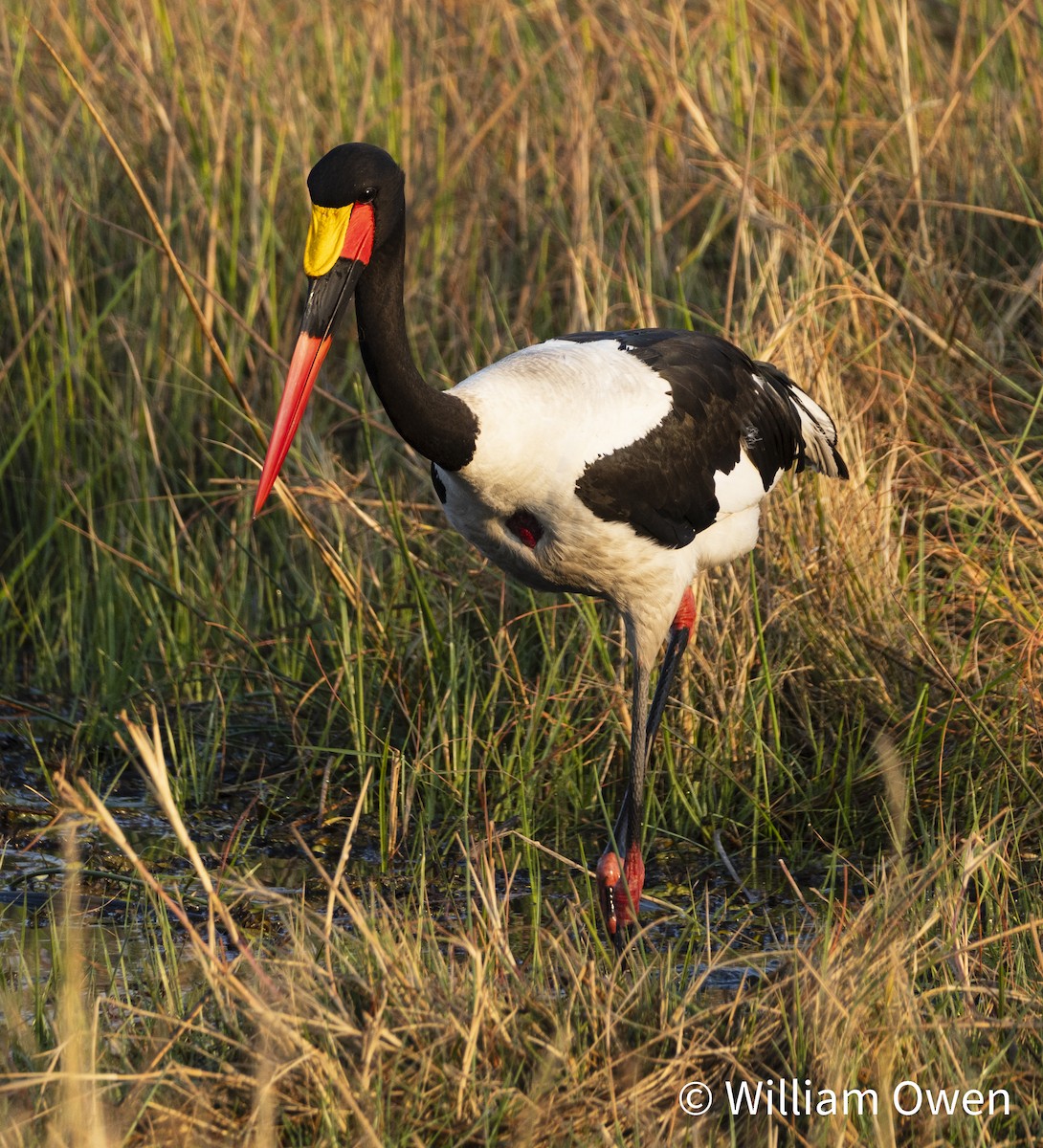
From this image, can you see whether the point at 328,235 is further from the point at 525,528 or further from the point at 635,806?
the point at 635,806

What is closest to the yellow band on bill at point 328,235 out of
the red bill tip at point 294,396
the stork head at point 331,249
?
the stork head at point 331,249

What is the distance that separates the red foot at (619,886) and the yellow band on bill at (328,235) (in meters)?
1.35

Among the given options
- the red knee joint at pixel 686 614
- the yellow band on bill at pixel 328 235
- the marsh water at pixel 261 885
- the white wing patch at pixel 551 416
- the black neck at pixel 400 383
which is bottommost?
the marsh water at pixel 261 885

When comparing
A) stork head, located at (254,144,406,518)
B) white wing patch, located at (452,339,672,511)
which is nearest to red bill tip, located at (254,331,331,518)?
stork head, located at (254,144,406,518)

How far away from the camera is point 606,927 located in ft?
11.3

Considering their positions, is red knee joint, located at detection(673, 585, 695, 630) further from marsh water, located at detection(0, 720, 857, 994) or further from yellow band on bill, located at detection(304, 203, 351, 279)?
yellow band on bill, located at detection(304, 203, 351, 279)

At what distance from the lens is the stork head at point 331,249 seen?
134 inches

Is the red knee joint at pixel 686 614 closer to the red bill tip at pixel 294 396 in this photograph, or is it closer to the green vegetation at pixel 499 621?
the green vegetation at pixel 499 621

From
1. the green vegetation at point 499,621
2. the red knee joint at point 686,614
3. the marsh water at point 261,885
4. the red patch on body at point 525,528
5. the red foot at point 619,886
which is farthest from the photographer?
the red knee joint at point 686,614

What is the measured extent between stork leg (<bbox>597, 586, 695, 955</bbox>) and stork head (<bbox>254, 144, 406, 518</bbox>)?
3.29 ft

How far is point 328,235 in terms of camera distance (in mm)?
3412

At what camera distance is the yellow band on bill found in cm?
341

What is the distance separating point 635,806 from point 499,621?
2.70 ft

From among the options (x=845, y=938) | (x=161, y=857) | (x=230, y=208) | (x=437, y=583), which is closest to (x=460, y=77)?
(x=230, y=208)
